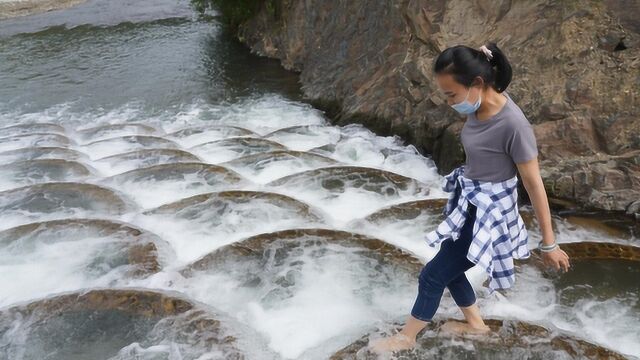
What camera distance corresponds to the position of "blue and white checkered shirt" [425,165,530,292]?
10.3 ft

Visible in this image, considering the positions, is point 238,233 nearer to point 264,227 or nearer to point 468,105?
point 264,227

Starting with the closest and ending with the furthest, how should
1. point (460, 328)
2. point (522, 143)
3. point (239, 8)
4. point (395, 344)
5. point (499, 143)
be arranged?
point (522, 143) → point (499, 143) → point (395, 344) → point (460, 328) → point (239, 8)

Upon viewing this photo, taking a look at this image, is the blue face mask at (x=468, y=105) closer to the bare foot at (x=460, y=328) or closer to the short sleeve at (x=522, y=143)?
the short sleeve at (x=522, y=143)

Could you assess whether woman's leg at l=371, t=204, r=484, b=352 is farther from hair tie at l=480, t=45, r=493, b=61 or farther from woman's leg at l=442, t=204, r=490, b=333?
hair tie at l=480, t=45, r=493, b=61

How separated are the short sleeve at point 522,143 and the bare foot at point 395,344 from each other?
5.30 feet

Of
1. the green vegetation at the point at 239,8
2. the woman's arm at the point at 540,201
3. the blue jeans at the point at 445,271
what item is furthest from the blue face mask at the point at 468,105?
the green vegetation at the point at 239,8

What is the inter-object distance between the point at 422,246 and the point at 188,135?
19.3ft

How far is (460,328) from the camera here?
4.04 metres

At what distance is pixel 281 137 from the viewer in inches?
382

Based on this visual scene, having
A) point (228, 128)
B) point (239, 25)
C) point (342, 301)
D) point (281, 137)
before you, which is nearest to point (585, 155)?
point (342, 301)

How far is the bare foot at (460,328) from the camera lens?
13.1 feet

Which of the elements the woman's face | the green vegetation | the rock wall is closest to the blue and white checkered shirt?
the woman's face

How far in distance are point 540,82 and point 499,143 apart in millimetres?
4449

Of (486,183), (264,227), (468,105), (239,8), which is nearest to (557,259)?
(486,183)
